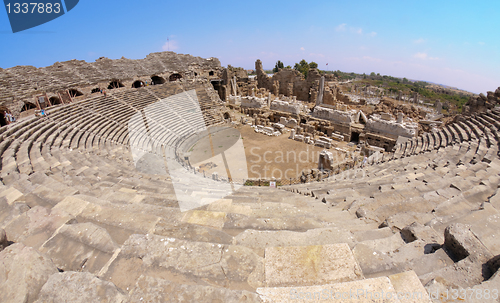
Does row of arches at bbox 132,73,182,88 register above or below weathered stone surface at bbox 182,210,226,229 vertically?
above

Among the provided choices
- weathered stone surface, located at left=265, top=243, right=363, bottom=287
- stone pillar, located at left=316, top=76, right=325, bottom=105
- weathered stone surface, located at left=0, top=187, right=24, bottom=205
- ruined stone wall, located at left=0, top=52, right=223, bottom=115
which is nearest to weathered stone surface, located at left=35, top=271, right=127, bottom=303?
weathered stone surface, located at left=265, top=243, right=363, bottom=287

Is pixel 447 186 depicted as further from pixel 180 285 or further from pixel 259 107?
pixel 259 107

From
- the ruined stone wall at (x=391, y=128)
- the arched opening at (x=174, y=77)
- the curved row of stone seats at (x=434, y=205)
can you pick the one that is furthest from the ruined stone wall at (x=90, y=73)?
the ruined stone wall at (x=391, y=128)

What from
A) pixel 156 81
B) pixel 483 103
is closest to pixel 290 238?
pixel 483 103

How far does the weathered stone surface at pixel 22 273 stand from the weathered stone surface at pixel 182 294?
966 millimetres

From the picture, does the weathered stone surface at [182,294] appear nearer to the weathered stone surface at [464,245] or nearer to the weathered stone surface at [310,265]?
the weathered stone surface at [310,265]

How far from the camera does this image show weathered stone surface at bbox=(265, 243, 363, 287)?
8.68 feet

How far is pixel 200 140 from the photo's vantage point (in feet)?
69.3

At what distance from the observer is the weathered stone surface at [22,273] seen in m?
2.13

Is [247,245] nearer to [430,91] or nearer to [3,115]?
[3,115]

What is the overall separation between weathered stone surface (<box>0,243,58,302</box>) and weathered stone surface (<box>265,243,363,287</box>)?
8.02 feet

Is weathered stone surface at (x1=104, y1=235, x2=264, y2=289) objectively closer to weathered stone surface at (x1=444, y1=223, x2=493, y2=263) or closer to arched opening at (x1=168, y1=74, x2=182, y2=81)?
weathered stone surface at (x1=444, y1=223, x2=493, y2=263)

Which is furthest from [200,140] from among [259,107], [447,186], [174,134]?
[447,186]

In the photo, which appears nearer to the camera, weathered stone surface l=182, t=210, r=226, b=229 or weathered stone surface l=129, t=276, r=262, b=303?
weathered stone surface l=129, t=276, r=262, b=303
